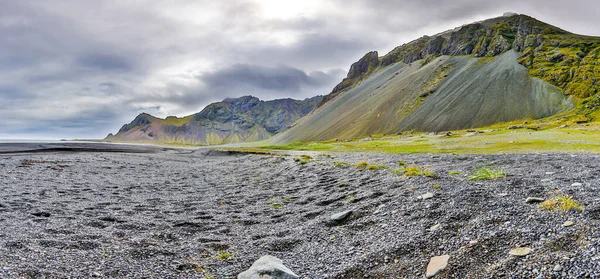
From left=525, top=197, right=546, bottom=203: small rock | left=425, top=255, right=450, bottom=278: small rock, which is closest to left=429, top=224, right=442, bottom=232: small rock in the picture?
left=425, top=255, right=450, bottom=278: small rock

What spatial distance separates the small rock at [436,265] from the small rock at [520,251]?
5.82 ft

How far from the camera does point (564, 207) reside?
11.1 m

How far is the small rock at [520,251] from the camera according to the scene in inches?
349

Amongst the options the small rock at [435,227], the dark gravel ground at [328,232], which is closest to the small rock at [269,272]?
the dark gravel ground at [328,232]

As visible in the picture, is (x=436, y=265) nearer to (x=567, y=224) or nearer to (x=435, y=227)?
(x=435, y=227)

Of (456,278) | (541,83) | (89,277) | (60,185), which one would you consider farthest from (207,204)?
(541,83)

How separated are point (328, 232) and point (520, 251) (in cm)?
757

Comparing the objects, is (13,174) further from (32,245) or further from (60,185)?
(32,245)

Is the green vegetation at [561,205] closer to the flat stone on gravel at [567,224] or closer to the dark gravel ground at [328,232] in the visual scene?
the dark gravel ground at [328,232]

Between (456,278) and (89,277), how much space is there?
35.6 feet

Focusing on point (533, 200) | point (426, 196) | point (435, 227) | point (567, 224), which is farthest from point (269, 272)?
point (533, 200)

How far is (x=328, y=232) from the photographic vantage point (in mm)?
14477

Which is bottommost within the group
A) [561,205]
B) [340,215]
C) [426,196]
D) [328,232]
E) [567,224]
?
[328,232]

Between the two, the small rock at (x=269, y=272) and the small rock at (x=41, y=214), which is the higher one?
the small rock at (x=41, y=214)
